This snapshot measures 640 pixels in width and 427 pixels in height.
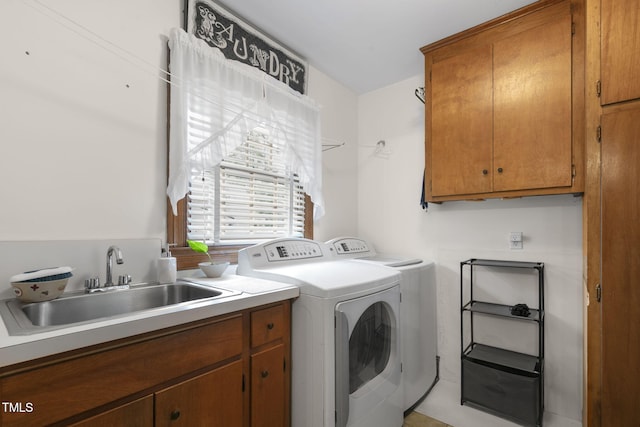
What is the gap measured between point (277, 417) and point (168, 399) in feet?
1.96

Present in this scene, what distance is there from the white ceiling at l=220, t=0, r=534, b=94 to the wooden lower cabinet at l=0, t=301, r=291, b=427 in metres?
1.79

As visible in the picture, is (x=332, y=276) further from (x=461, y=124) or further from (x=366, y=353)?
(x=461, y=124)

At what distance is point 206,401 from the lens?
1137 millimetres

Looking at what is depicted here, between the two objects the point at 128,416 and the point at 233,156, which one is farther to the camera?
the point at 233,156

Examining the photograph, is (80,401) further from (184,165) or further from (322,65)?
(322,65)

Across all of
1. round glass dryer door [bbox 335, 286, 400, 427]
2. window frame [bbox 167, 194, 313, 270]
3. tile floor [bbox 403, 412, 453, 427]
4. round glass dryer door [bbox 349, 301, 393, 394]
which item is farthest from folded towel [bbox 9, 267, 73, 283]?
tile floor [bbox 403, 412, 453, 427]

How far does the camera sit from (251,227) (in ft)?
6.97

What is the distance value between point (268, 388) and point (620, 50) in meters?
2.26

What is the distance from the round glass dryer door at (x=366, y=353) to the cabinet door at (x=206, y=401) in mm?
474

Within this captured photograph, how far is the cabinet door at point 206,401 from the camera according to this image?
40.6 inches

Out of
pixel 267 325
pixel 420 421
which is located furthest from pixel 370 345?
pixel 420 421

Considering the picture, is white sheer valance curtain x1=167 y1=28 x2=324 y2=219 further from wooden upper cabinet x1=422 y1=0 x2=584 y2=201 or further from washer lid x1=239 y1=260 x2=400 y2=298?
wooden upper cabinet x1=422 y1=0 x2=584 y2=201

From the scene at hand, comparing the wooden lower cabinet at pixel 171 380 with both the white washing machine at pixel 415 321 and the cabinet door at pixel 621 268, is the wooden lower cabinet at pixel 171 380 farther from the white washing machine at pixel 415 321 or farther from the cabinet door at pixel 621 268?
the cabinet door at pixel 621 268

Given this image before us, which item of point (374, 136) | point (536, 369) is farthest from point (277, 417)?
point (374, 136)
